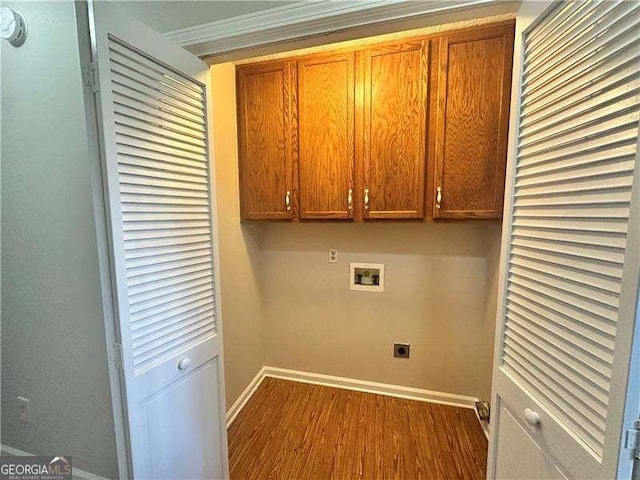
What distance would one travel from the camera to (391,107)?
5.41 feet

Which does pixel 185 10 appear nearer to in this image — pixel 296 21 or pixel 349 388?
pixel 296 21

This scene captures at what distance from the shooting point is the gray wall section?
1.23 meters

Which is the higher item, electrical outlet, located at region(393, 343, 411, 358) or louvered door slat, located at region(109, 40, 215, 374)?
louvered door slat, located at region(109, 40, 215, 374)

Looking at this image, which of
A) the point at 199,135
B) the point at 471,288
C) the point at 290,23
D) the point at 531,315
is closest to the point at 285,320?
the point at 471,288

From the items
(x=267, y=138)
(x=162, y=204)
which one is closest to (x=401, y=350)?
(x=267, y=138)

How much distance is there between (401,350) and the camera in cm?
221

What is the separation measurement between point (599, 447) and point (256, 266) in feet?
6.82

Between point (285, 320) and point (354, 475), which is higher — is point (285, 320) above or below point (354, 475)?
above

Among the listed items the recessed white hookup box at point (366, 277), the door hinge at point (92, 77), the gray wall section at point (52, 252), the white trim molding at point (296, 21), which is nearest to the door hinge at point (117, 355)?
the gray wall section at point (52, 252)

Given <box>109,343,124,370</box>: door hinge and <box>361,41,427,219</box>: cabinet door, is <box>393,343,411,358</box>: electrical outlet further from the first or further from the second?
<box>109,343,124,370</box>: door hinge

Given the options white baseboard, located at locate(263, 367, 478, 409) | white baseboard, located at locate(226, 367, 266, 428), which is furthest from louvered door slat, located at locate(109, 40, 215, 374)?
white baseboard, located at locate(263, 367, 478, 409)

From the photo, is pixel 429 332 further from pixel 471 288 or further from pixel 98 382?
pixel 98 382

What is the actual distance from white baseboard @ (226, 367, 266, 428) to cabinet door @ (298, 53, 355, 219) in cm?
147

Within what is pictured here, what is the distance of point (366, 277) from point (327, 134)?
111 cm
